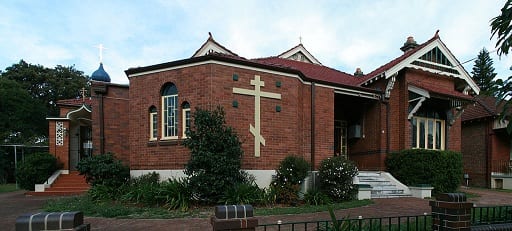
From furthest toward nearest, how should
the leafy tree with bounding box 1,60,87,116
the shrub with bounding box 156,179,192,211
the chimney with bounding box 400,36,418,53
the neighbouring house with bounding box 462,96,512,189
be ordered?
1. the leafy tree with bounding box 1,60,87,116
2. the neighbouring house with bounding box 462,96,512,189
3. the chimney with bounding box 400,36,418,53
4. the shrub with bounding box 156,179,192,211

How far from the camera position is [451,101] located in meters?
15.8

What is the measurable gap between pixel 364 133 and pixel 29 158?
50.3 ft

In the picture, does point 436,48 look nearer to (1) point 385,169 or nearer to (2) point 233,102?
(1) point 385,169

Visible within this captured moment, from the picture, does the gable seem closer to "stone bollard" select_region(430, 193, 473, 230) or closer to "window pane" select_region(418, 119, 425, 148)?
"window pane" select_region(418, 119, 425, 148)

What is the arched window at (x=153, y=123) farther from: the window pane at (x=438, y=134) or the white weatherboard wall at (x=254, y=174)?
the window pane at (x=438, y=134)

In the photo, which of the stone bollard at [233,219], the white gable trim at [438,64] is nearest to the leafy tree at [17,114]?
the white gable trim at [438,64]

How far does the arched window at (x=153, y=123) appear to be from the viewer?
12.1 m

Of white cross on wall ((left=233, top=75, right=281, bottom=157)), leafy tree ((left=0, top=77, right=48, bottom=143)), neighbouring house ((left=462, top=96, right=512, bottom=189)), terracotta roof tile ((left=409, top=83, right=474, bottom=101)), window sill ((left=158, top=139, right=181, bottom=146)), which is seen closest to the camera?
window sill ((left=158, top=139, right=181, bottom=146))

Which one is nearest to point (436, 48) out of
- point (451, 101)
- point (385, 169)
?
point (451, 101)

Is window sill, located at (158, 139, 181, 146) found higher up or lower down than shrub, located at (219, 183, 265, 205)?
higher up

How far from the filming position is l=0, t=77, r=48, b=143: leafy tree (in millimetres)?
34281

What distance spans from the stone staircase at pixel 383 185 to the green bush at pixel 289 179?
2.48 metres

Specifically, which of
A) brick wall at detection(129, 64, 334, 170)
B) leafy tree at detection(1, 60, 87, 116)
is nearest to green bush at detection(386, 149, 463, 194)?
brick wall at detection(129, 64, 334, 170)

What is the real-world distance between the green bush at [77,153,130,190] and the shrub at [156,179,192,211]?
2.49 m
